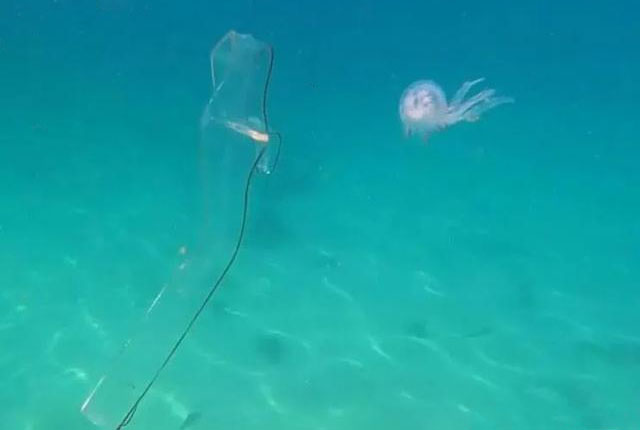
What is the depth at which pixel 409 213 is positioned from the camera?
13906 mm

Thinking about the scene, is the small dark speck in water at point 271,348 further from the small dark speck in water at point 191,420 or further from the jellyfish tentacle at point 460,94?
the jellyfish tentacle at point 460,94

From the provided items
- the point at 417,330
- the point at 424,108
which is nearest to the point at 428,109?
the point at 424,108

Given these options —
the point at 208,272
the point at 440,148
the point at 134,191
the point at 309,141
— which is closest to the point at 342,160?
the point at 309,141

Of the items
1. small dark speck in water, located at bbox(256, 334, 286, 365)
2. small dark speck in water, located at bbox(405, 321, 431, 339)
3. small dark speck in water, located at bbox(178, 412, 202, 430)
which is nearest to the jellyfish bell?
small dark speck in water, located at bbox(405, 321, 431, 339)

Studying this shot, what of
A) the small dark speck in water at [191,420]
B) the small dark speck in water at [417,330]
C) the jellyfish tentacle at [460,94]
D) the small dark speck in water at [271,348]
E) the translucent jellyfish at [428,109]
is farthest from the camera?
the translucent jellyfish at [428,109]

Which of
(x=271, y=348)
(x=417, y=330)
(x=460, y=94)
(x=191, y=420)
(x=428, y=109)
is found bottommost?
(x=191, y=420)

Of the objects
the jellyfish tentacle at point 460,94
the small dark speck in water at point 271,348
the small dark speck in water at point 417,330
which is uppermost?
the jellyfish tentacle at point 460,94

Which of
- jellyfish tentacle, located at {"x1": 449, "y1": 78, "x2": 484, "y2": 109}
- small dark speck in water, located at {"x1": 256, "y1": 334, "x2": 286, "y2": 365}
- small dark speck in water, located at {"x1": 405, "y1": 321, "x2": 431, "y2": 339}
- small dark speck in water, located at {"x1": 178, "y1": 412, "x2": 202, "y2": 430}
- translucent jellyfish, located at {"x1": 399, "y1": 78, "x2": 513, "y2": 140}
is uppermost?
translucent jellyfish, located at {"x1": 399, "y1": 78, "x2": 513, "y2": 140}

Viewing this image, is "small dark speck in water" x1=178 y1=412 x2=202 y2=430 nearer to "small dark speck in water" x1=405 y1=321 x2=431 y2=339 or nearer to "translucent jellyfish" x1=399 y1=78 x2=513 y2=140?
"small dark speck in water" x1=405 y1=321 x2=431 y2=339

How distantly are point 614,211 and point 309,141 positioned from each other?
28.7 feet

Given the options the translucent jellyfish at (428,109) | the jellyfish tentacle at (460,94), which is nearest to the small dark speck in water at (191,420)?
the jellyfish tentacle at (460,94)

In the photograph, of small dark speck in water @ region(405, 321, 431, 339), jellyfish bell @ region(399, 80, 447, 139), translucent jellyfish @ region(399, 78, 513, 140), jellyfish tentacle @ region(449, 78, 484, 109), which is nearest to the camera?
small dark speck in water @ region(405, 321, 431, 339)

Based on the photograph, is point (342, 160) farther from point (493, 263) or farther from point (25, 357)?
A: point (25, 357)

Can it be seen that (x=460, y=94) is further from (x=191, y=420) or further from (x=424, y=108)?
(x=191, y=420)
